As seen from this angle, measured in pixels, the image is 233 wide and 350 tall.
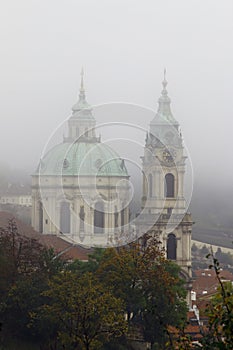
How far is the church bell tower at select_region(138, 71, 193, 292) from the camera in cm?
6062

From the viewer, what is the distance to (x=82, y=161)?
68.1 metres

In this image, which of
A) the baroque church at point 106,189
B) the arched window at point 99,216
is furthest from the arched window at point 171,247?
the arched window at point 99,216

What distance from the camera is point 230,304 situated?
50.2 ft

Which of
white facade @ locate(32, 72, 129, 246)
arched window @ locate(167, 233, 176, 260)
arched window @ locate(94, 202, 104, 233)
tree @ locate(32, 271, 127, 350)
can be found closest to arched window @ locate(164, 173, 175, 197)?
arched window @ locate(167, 233, 176, 260)

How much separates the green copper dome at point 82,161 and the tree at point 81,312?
35084 millimetres

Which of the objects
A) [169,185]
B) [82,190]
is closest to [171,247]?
[169,185]

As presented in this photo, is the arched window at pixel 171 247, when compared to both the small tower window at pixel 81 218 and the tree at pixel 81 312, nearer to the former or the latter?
the small tower window at pixel 81 218

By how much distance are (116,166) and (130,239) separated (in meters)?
11.0

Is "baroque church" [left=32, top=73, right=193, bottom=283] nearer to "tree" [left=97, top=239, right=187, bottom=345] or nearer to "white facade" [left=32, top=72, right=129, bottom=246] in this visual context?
"white facade" [left=32, top=72, right=129, bottom=246]

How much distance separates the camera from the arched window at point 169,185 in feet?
201

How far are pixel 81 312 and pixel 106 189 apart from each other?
123 feet

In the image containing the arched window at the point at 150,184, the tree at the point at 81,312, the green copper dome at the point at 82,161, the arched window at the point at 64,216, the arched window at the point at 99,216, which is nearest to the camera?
the tree at the point at 81,312

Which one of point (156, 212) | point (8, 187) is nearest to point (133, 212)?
point (156, 212)

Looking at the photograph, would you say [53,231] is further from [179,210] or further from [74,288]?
[74,288]
